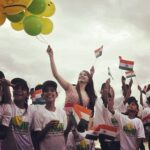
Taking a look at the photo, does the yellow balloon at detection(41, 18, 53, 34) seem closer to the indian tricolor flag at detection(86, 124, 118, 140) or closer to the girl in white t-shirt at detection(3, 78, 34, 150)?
the girl in white t-shirt at detection(3, 78, 34, 150)

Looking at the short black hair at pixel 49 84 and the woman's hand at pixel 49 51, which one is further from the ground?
the woman's hand at pixel 49 51

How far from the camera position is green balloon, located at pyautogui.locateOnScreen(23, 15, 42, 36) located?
6013 millimetres

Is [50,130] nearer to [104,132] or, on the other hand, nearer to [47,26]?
[104,132]

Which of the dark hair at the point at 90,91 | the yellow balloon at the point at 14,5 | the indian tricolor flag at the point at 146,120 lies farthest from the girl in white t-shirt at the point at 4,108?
the indian tricolor flag at the point at 146,120

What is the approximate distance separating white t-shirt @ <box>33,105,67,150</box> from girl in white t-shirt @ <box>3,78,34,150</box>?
0.37 ft

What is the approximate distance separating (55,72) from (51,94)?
660 mm

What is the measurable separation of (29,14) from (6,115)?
5.91 ft

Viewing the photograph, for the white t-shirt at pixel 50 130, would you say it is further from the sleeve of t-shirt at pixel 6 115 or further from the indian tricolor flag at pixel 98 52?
the indian tricolor flag at pixel 98 52

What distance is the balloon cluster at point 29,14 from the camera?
5758mm

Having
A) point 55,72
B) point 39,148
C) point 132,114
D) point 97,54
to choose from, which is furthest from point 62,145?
point 97,54

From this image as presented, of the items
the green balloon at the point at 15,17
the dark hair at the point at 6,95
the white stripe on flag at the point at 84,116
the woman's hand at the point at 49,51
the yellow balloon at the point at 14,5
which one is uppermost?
the yellow balloon at the point at 14,5

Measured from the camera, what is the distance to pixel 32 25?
6.00 m

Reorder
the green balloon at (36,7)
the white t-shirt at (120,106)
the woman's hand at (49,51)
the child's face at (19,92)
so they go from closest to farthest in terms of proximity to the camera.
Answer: the child's face at (19,92) < the green balloon at (36,7) < the woman's hand at (49,51) < the white t-shirt at (120,106)

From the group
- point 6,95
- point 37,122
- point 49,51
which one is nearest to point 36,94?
point 49,51
